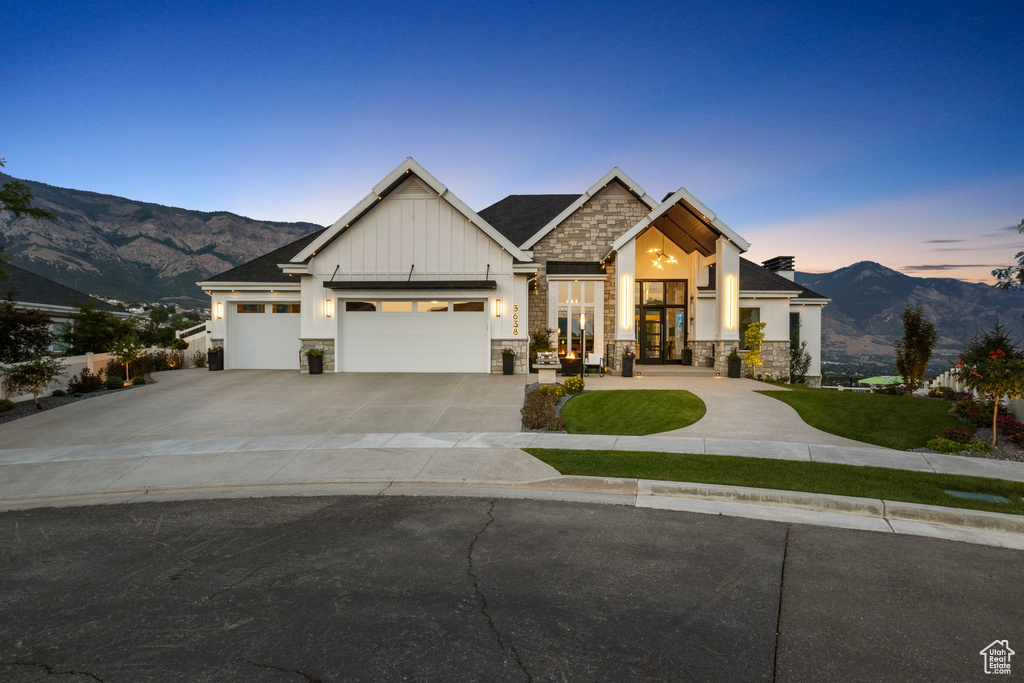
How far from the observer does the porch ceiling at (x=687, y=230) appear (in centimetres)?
1922

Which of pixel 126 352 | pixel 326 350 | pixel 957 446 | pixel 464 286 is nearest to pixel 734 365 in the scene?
pixel 957 446

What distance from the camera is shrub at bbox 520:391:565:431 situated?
10.7 metres

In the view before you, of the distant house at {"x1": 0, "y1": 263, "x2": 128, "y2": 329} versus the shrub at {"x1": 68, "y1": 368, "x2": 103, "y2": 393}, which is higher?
the distant house at {"x1": 0, "y1": 263, "x2": 128, "y2": 329}

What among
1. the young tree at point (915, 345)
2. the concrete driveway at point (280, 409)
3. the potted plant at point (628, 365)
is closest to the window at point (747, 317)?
the young tree at point (915, 345)

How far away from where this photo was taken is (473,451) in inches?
346

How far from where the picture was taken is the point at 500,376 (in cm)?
1719

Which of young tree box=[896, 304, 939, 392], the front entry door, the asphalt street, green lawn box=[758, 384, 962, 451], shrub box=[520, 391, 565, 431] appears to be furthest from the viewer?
A: young tree box=[896, 304, 939, 392]

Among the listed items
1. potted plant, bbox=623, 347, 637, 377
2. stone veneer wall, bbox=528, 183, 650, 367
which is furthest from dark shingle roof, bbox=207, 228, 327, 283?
potted plant, bbox=623, 347, 637, 377

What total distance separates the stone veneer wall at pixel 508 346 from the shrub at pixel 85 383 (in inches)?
501

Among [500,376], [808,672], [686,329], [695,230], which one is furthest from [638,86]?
[808,672]

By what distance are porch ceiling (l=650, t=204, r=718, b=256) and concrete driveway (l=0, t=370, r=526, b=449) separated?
9335mm

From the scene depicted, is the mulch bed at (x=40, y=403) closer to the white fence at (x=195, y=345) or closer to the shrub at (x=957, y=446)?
the white fence at (x=195, y=345)

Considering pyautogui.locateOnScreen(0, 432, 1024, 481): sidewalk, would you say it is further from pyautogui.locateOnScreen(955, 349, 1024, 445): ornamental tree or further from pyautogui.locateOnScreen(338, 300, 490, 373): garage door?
pyautogui.locateOnScreen(338, 300, 490, 373): garage door

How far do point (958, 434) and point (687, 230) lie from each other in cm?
1283
